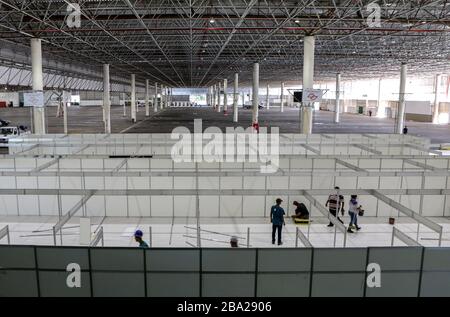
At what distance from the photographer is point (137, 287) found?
33.4ft

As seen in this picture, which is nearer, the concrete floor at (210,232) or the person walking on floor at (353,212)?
the concrete floor at (210,232)

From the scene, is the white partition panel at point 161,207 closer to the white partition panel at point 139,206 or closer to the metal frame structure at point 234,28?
the white partition panel at point 139,206

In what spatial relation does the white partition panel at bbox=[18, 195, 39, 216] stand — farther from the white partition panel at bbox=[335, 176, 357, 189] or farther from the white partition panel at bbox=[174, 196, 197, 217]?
the white partition panel at bbox=[335, 176, 357, 189]

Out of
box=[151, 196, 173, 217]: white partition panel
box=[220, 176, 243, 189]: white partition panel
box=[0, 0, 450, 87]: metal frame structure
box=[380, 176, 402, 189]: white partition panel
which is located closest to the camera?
box=[151, 196, 173, 217]: white partition panel

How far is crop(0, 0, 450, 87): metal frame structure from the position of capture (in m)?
25.0

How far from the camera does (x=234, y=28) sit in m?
28.0

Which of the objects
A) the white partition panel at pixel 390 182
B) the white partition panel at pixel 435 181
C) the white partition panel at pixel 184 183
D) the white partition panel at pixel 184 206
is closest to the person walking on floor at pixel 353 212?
the white partition panel at pixel 390 182

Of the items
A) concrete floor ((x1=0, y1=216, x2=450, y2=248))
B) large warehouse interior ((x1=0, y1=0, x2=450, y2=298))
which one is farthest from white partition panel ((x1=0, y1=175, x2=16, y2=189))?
concrete floor ((x1=0, y1=216, x2=450, y2=248))

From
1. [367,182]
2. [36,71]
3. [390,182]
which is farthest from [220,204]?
[36,71]

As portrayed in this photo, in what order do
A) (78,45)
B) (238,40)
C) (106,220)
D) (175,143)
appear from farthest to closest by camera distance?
(78,45)
(238,40)
(175,143)
(106,220)

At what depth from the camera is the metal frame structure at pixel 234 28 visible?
25.0 metres
